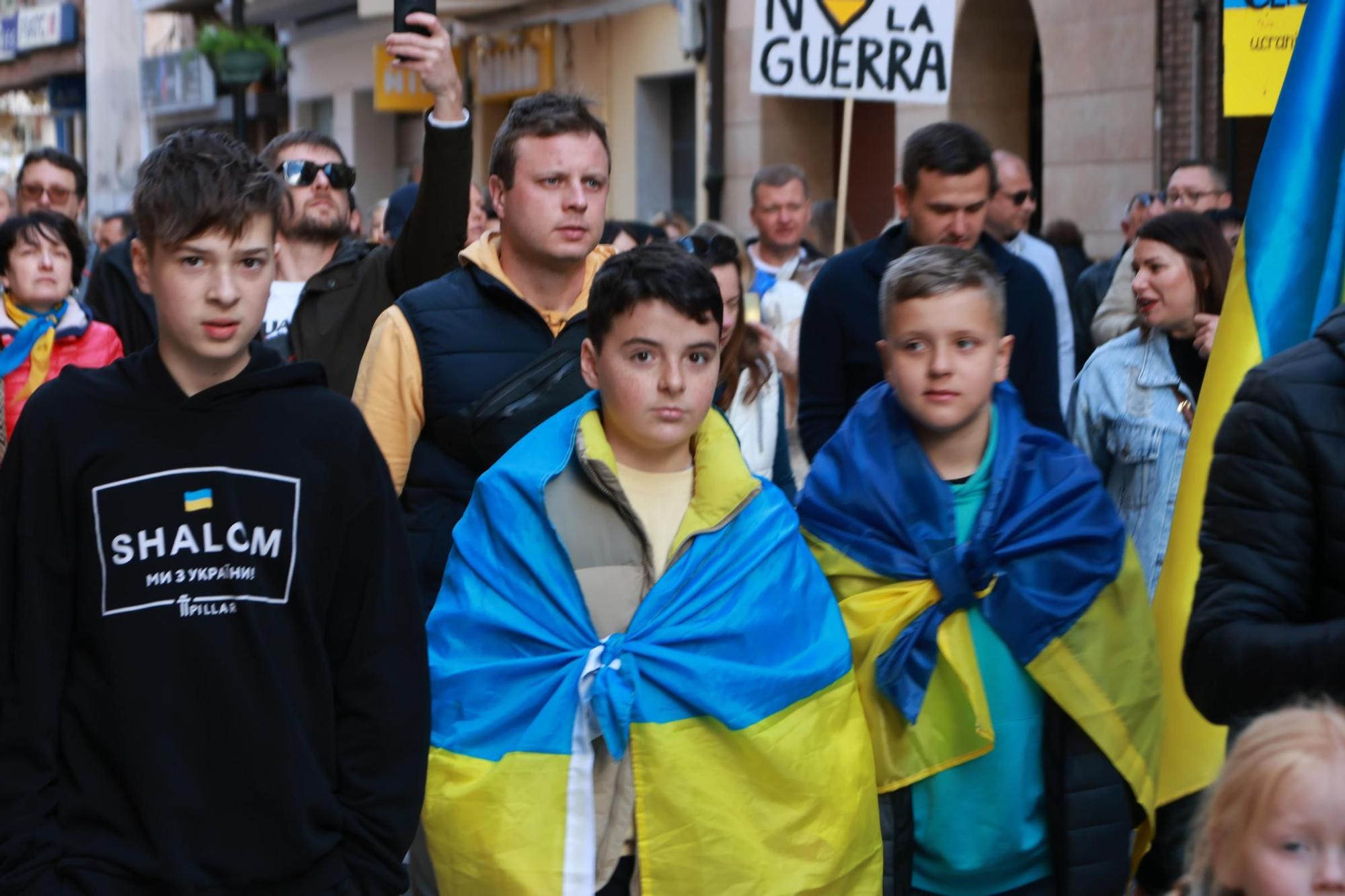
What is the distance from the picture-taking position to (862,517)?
13.2ft

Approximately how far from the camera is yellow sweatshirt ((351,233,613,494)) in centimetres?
451

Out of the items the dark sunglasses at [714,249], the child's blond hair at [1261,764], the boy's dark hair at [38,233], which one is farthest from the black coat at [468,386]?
the boy's dark hair at [38,233]

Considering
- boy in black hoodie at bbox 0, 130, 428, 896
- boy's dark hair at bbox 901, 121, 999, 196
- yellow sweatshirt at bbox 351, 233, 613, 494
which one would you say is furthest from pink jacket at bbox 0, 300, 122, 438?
boy in black hoodie at bbox 0, 130, 428, 896

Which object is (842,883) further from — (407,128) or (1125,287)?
(407,128)

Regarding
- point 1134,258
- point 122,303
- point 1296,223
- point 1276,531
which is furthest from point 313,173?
point 1276,531

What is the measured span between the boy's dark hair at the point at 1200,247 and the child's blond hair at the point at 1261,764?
351 centimetres

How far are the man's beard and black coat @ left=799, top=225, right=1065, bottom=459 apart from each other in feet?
6.90

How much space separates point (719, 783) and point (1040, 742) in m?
0.74

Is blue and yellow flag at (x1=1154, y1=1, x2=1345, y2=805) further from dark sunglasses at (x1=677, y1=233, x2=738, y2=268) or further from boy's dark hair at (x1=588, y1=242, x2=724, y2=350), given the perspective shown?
dark sunglasses at (x1=677, y1=233, x2=738, y2=268)

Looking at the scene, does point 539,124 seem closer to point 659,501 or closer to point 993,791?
point 659,501

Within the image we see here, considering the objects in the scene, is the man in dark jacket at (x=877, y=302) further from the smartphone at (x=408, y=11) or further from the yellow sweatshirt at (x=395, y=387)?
the smartphone at (x=408, y=11)

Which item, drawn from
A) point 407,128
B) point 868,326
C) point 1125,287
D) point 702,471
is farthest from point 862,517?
point 407,128

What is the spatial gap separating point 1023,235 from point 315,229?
10.1 feet

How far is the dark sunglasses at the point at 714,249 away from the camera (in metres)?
6.62
